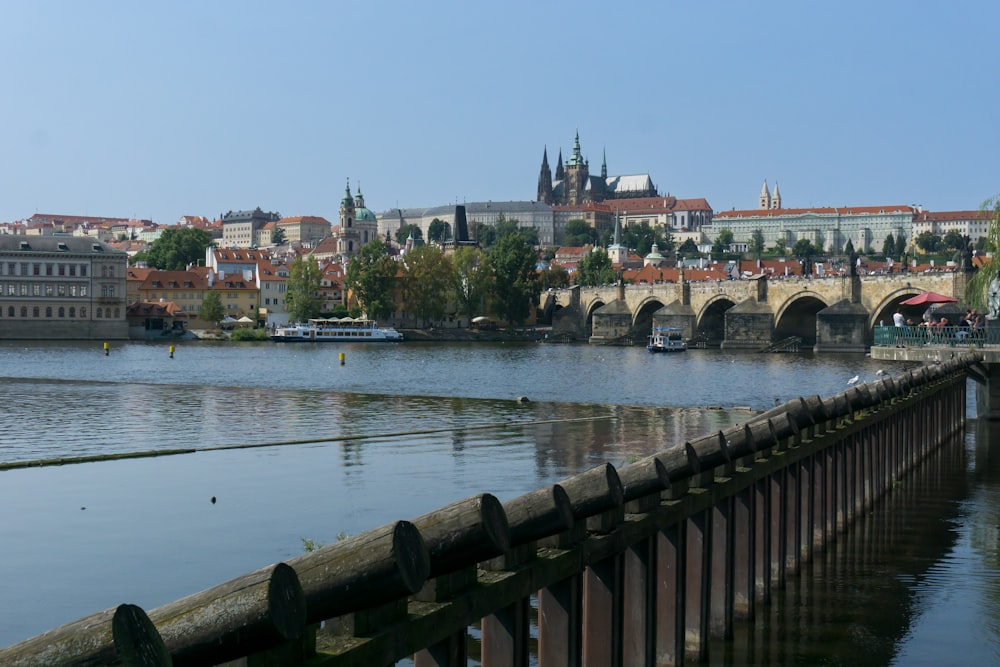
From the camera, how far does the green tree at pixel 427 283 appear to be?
417ft

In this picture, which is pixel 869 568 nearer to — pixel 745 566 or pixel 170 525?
pixel 745 566

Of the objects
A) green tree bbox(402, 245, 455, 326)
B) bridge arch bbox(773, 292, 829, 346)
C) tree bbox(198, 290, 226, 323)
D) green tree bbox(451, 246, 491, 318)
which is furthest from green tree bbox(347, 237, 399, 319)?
bridge arch bbox(773, 292, 829, 346)

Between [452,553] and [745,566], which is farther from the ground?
[452,553]

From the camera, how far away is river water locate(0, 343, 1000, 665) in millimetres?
12102

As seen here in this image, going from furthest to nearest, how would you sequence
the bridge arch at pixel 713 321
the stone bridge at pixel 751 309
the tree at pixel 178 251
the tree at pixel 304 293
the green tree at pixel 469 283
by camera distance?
the tree at pixel 178 251
the tree at pixel 304 293
the green tree at pixel 469 283
the bridge arch at pixel 713 321
the stone bridge at pixel 751 309

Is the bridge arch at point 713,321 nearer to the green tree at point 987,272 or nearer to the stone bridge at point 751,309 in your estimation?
the stone bridge at point 751,309

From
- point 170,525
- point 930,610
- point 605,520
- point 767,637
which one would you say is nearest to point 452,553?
point 605,520

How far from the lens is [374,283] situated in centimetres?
12725

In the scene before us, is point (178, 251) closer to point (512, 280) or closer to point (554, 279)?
point (554, 279)

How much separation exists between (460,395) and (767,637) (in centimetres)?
3641

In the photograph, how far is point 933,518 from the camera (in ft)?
59.8

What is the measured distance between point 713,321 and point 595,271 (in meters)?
52.2

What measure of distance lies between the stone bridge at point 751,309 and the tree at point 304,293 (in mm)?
26764

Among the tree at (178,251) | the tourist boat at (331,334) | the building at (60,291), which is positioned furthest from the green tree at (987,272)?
the tree at (178,251)
